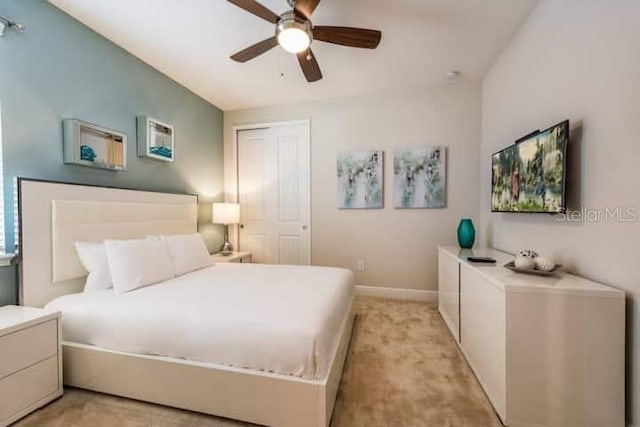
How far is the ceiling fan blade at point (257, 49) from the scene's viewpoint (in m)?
1.97

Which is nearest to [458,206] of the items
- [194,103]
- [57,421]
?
[194,103]

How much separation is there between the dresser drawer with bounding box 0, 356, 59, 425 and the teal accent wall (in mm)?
646

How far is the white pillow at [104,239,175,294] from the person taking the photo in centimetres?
191

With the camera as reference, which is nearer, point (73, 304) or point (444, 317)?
point (73, 304)

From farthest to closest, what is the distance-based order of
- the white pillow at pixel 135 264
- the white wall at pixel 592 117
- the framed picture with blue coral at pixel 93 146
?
the framed picture with blue coral at pixel 93 146 → the white pillow at pixel 135 264 → the white wall at pixel 592 117

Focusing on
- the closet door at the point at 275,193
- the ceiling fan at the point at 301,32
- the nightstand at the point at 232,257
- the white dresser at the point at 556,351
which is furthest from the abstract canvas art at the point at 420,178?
the nightstand at the point at 232,257

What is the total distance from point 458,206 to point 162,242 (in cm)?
325

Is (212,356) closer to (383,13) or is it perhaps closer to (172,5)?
(172,5)

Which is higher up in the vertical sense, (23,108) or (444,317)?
(23,108)

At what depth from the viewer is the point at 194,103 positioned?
341 centimetres

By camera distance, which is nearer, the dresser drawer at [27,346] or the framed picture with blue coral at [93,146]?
the dresser drawer at [27,346]

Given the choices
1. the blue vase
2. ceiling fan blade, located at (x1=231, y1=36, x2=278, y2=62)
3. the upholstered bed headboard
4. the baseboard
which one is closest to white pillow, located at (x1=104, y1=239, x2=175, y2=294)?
the upholstered bed headboard

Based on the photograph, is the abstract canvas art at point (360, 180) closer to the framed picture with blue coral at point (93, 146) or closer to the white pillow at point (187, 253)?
the white pillow at point (187, 253)

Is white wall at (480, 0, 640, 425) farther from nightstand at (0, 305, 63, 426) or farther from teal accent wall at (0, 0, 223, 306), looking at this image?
teal accent wall at (0, 0, 223, 306)
